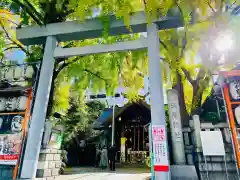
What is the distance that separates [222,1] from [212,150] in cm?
343

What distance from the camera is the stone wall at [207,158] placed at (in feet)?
13.5

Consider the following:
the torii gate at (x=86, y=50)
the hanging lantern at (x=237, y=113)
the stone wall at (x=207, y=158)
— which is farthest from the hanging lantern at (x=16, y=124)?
the hanging lantern at (x=237, y=113)

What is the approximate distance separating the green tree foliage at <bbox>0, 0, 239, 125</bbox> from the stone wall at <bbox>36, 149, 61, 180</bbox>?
133 cm

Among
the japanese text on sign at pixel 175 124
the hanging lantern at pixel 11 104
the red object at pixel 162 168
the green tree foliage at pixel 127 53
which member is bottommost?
the red object at pixel 162 168

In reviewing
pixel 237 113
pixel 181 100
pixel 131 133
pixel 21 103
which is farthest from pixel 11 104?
pixel 131 133

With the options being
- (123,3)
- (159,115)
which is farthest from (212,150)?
(123,3)

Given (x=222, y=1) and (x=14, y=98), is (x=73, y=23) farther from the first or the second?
(x=222, y=1)

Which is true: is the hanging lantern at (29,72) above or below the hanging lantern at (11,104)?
above

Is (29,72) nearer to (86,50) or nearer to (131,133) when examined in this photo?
(86,50)

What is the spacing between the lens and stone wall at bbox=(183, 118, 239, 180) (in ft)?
13.5

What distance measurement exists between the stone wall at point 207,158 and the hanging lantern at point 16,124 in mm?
3688

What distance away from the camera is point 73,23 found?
205 inches

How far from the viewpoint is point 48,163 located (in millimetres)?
5312

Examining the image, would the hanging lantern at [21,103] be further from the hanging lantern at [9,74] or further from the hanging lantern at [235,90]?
the hanging lantern at [235,90]
